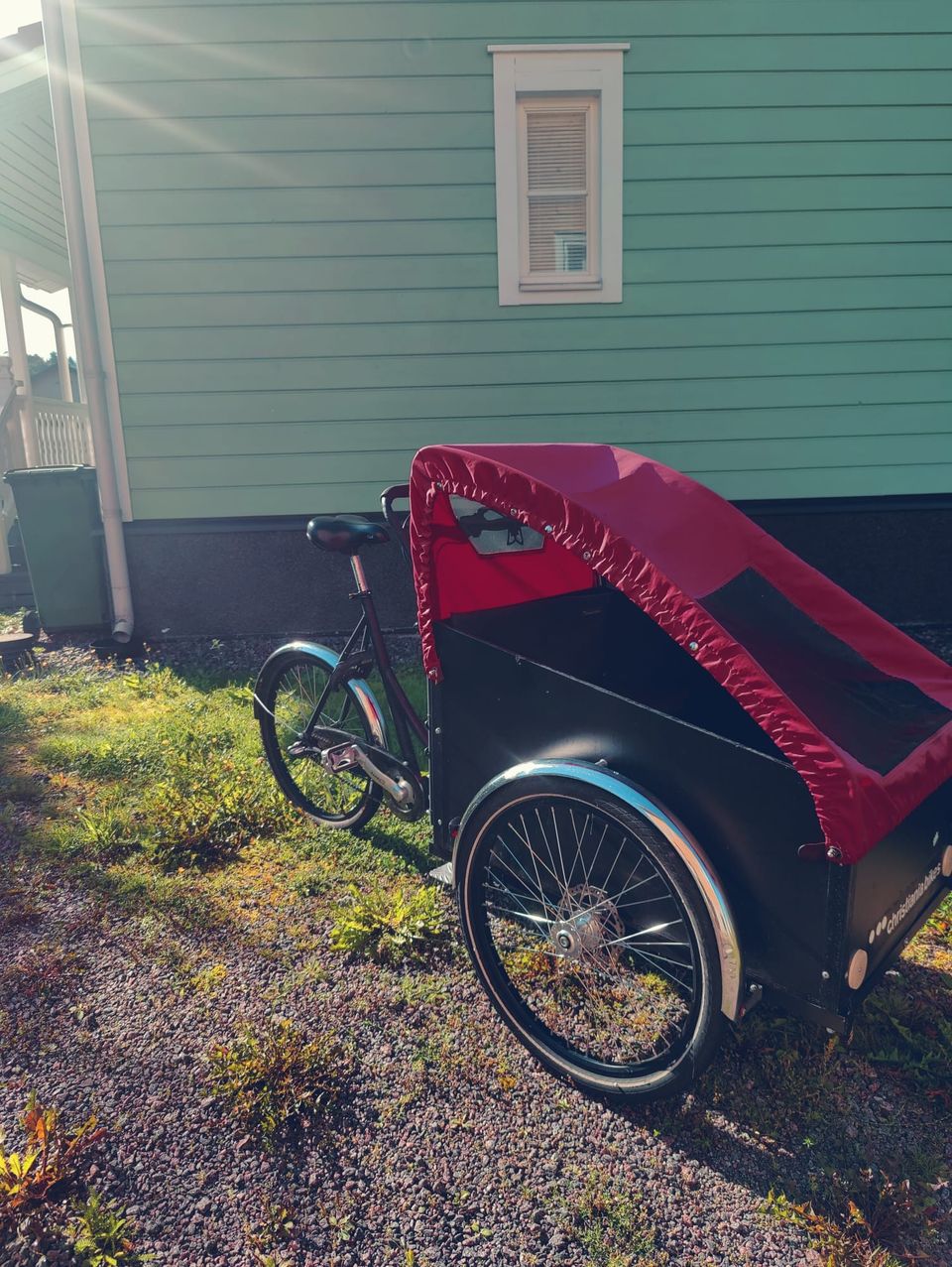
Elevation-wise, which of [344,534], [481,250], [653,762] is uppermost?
[481,250]

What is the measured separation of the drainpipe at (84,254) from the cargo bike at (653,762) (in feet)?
12.9

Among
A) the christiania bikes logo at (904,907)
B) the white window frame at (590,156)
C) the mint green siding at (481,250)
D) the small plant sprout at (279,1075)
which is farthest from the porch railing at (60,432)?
the christiania bikes logo at (904,907)

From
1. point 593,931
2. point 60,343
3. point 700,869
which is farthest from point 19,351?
point 700,869

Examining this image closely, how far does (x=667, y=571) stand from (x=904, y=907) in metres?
0.96

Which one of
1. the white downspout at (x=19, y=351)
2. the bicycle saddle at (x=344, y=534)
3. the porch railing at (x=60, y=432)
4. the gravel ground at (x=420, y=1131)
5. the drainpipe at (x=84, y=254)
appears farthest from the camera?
the porch railing at (x=60, y=432)

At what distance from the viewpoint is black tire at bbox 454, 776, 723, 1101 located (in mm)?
1887

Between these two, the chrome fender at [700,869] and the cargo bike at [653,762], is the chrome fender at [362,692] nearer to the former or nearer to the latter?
the cargo bike at [653,762]

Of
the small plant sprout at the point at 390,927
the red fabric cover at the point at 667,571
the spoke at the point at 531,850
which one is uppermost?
the red fabric cover at the point at 667,571

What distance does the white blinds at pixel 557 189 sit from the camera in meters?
5.82

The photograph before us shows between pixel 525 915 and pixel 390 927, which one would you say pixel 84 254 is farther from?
pixel 525 915

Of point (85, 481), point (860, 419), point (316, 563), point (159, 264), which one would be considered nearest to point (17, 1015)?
point (316, 563)

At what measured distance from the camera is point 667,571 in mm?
1935

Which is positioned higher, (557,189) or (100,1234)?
(557,189)

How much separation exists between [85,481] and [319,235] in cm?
245
